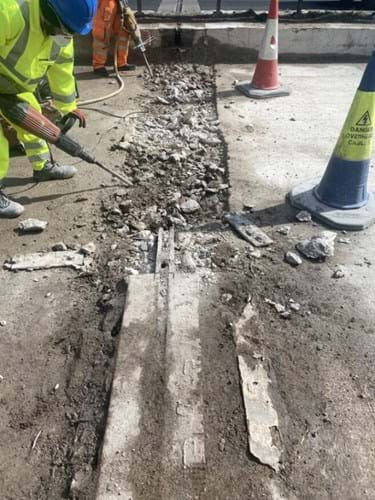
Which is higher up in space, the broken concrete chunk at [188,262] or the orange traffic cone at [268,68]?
the orange traffic cone at [268,68]

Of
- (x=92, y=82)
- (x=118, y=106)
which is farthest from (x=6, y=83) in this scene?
(x=92, y=82)

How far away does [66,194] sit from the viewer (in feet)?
11.5

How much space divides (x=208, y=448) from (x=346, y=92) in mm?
4689

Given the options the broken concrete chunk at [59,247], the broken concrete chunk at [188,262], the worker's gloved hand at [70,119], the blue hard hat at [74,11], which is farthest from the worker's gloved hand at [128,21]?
the broken concrete chunk at [188,262]

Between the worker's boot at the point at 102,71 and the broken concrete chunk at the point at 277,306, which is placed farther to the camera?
the worker's boot at the point at 102,71

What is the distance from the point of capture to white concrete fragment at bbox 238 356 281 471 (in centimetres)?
177

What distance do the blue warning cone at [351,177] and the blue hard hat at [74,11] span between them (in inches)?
70.8

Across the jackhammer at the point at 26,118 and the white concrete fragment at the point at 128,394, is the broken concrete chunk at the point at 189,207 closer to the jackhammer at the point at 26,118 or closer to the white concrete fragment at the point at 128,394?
the white concrete fragment at the point at 128,394

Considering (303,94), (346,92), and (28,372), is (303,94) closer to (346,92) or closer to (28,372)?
(346,92)

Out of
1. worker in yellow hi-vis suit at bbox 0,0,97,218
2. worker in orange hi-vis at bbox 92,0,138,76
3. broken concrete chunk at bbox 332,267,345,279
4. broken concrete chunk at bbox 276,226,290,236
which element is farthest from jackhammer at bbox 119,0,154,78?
broken concrete chunk at bbox 332,267,345,279

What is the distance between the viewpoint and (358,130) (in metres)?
2.92

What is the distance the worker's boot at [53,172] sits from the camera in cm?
360

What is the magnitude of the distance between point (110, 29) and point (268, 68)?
2.12 metres

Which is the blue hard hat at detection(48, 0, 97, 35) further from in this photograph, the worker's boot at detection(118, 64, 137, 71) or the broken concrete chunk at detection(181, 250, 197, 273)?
the worker's boot at detection(118, 64, 137, 71)
